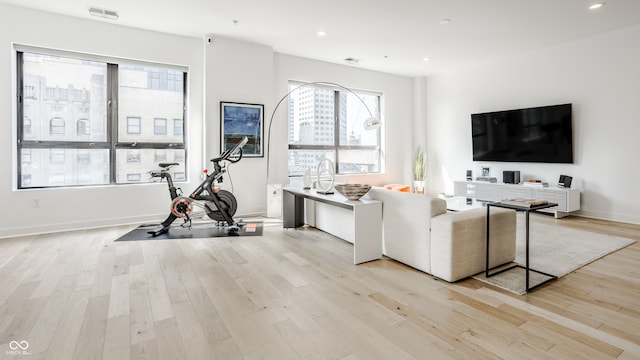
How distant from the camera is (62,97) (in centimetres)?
463

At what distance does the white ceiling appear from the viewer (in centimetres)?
416

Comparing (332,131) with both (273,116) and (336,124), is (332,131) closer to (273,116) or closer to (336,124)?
(336,124)

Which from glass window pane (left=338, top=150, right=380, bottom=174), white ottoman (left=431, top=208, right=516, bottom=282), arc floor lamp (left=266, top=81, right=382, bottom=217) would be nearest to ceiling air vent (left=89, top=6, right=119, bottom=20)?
arc floor lamp (left=266, top=81, right=382, bottom=217)

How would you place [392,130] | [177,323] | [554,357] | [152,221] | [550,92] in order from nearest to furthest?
[554,357], [177,323], [152,221], [550,92], [392,130]

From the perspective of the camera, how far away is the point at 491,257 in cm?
293

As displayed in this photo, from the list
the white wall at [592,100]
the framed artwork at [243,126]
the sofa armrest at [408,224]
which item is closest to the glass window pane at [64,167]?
the framed artwork at [243,126]

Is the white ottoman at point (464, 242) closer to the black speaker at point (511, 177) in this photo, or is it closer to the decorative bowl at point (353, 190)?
the decorative bowl at point (353, 190)

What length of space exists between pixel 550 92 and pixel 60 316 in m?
7.17

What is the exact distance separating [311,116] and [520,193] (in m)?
4.12

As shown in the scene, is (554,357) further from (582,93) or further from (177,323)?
(582,93)

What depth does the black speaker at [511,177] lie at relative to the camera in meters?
6.04

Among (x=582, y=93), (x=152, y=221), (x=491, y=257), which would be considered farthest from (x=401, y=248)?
(x=582, y=93)

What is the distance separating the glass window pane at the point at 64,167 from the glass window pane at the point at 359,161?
435 cm

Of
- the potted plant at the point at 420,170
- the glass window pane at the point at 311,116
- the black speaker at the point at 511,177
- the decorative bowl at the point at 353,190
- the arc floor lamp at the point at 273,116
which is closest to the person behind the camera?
the decorative bowl at the point at 353,190
